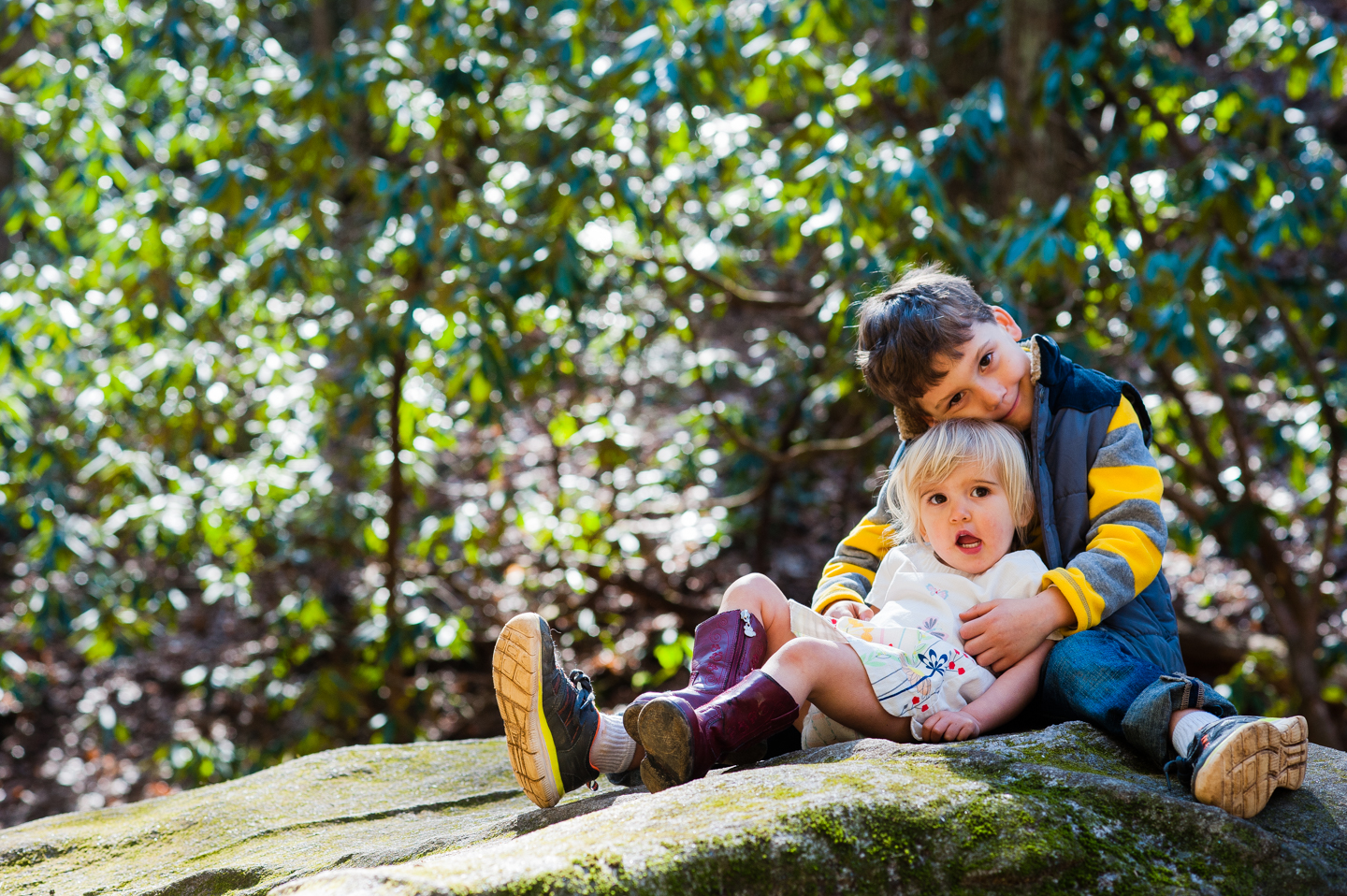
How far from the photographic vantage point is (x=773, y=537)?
5211 millimetres

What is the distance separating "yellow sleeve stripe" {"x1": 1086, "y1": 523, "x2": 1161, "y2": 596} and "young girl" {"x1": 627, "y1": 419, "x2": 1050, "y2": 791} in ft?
0.40

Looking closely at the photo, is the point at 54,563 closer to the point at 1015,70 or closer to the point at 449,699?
the point at 449,699

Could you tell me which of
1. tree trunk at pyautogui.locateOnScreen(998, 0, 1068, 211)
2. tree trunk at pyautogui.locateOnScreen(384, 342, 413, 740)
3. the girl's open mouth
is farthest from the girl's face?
tree trunk at pyautogui.locateOnScreen(998, 0, 1068, 211)

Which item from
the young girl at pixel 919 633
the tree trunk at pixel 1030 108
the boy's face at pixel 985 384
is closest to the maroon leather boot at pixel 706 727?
the young girl at pixel 919 633

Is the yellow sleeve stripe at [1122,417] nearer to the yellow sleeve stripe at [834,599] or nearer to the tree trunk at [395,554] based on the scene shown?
the yellow sleeve stripe at [834,599]

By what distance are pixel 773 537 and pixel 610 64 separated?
101 inches

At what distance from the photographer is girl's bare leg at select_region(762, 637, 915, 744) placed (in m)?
1.79

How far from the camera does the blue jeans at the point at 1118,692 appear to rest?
165 centimetres

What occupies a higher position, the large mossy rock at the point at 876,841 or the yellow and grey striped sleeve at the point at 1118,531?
the yellow and grey striped sleeve at the point at 1118,531

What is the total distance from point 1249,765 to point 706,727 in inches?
30.7

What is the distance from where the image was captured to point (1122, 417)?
206cm

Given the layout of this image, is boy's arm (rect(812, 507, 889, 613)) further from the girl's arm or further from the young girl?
the girl's arm

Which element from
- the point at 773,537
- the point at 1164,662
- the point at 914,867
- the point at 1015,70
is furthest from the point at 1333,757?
the point at 773,537

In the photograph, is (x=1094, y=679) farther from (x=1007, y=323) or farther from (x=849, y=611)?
(x=1007, y=323)
